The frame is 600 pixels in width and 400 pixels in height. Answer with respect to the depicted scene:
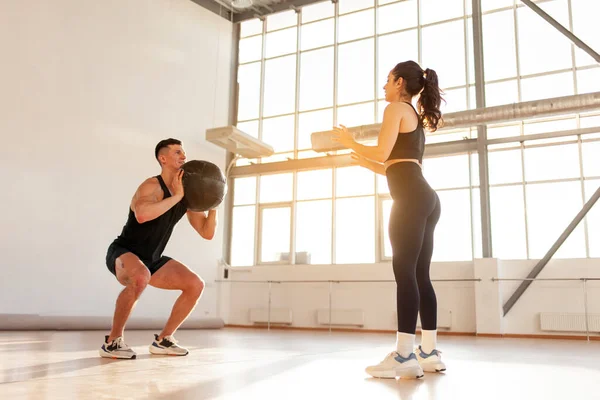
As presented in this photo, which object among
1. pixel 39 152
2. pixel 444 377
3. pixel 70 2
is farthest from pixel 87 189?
pixel 444 377

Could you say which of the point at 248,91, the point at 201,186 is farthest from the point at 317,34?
the point at 201,186

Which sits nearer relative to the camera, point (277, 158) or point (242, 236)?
point (277, 158)

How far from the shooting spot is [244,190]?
12344 mm

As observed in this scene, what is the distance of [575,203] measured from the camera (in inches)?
358

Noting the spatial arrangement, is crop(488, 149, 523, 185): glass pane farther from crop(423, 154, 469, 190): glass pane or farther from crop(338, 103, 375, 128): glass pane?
crop(338, 103, 375, 128): glass pane

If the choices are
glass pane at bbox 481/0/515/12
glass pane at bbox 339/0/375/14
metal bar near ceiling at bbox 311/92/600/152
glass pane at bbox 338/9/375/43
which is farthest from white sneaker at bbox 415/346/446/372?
glass pane at bbox 339/0/375/14

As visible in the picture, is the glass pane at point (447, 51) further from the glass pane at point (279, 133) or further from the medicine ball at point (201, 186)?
the medicine ball at point (201, 186)

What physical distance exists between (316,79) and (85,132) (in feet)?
16.9

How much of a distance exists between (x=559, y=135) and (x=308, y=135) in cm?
491

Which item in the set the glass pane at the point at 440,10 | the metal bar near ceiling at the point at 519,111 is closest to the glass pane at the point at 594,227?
the metal bar near ceiling at the point at 519,111

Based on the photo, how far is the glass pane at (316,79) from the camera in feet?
38.9

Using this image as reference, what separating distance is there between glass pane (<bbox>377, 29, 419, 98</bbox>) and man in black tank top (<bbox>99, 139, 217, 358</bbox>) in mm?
8013

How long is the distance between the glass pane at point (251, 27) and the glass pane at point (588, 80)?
274 inches

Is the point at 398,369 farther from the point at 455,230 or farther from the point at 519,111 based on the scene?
the point at 455,230
